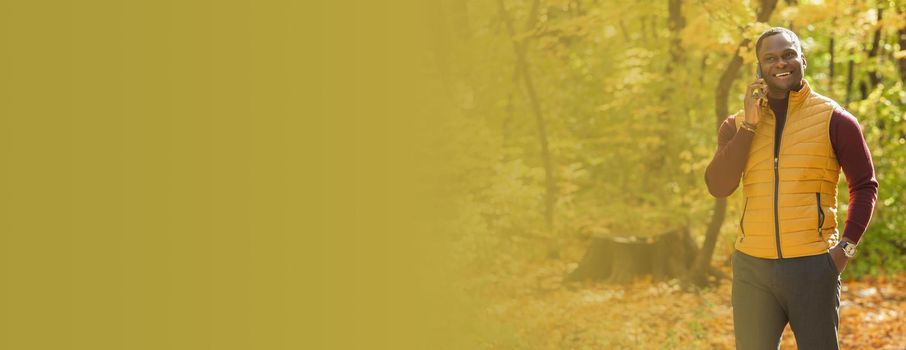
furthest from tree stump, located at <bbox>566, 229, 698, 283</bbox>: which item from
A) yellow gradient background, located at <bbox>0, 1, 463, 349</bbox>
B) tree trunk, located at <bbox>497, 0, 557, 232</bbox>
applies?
yellow gradient background, located at <bbox>0, 1, 463, 349</bbox>

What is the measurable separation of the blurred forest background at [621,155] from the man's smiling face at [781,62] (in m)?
3.34

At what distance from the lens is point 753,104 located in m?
3.08

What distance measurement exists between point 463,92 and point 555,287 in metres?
2.87

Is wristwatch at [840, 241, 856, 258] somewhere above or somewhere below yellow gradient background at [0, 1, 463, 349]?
below

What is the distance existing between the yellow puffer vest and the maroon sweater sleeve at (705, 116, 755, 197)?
3.6 inches

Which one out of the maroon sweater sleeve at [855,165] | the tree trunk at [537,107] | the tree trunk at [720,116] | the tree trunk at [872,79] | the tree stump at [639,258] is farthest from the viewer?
the tree trunk at [872,79]

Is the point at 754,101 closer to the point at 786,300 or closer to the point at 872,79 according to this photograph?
the point at 786,300

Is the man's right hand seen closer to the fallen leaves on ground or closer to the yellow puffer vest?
the yellow puffer vest

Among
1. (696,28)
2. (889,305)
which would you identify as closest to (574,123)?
(696,28)

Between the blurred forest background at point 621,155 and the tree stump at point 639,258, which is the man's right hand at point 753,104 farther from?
the tree stump at point 639,258

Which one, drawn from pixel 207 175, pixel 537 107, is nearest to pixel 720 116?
pixel 537 107

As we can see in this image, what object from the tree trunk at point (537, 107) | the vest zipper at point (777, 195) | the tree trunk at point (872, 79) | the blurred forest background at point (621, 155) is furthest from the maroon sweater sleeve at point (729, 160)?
the tree trunk at point (872, 79)

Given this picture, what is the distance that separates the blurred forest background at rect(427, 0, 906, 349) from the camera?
26.6 feet

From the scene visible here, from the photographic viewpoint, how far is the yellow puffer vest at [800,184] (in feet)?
10.1
